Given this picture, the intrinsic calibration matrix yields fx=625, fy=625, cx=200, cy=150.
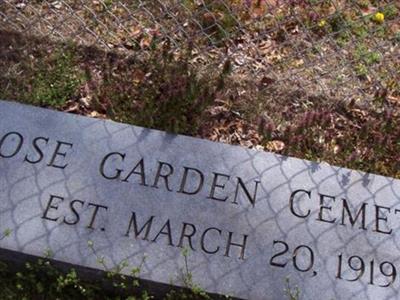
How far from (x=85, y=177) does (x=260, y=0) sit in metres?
1.83

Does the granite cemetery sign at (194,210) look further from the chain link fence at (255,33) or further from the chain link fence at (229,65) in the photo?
the chain link fence at (255,33)

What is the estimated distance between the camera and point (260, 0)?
12.9 feet

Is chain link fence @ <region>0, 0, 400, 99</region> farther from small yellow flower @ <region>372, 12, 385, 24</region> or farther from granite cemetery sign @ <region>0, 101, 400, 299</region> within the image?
granite cemetery sign @ <region>0, 101, 400, 299</region>

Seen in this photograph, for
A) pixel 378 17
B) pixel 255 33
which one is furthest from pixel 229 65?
pixel 378 17

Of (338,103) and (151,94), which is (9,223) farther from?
(338,103)

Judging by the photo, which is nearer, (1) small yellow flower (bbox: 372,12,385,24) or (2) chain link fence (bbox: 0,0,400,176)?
(2) chain link fence (bbox: 0,0,400,176)

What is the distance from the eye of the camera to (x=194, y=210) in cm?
266

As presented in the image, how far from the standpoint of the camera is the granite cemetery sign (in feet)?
8.25

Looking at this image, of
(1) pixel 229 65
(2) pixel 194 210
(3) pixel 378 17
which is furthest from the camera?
(3) pixel 378 17

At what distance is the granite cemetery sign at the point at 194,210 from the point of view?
252cm

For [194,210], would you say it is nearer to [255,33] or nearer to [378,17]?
[255,33]

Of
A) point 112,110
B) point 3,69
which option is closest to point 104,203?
point 112,110

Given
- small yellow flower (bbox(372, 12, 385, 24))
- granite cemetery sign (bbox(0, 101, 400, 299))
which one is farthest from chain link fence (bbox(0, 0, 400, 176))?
granite cemetery sign (bbox(0, 101, 400, 299))

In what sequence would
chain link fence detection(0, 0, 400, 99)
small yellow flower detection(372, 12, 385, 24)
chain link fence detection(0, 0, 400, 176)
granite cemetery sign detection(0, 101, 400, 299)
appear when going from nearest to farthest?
granite cemetery sign detection(0, 101, 400, 299) < chain link fence detection(0, 0, 400, 176) < chain link fence detection(0, 0, 400, 99) < small yellow flower detection(372, 12, 385, 24)
